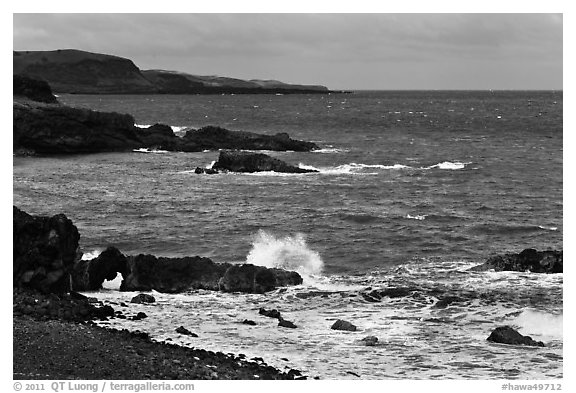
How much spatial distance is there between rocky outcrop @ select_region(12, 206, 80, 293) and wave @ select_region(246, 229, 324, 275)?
442 inches

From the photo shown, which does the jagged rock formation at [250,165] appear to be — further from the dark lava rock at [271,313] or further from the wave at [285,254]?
the dark lava rock at [271,313]

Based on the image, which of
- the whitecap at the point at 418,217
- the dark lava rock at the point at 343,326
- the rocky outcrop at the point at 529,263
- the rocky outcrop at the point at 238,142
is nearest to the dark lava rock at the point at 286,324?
the dark lava rock at the point at 343,326

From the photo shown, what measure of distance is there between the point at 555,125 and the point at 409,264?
116813mm

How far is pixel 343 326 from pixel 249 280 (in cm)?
700

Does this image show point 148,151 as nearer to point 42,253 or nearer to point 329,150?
point 329,150

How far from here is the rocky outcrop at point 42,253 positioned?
30.5 metres

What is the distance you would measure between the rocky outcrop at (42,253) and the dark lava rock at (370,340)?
12762mm

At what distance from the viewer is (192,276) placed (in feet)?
112

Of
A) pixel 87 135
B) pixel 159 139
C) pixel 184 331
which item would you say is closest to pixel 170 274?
pixel 184 331

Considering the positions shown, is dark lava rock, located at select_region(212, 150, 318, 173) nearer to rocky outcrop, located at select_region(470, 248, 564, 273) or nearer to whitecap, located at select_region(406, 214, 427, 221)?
whitecap, located at select_region(406, 214, 427, 221)

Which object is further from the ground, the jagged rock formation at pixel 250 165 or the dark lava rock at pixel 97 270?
the jagged rock formation at pixel 250 165

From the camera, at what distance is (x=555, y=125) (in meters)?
→ 145

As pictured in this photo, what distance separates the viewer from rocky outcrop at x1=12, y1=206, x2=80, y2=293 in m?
30.5
